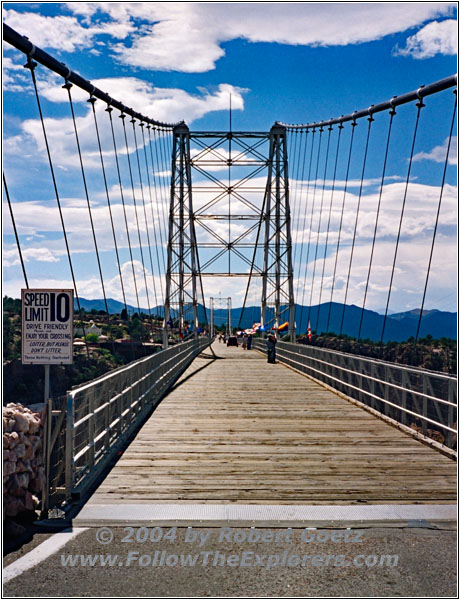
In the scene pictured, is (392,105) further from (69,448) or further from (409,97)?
(69,448)

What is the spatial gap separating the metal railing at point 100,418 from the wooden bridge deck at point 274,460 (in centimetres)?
26

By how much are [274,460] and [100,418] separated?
250cm

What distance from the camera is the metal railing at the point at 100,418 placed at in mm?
8336

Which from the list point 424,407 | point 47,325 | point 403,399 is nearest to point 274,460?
point 424,407

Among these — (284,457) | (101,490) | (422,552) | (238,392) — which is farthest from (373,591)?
(238,392)

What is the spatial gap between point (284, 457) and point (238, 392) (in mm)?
10011

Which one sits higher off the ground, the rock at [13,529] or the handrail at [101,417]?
the handrail at [101,417]

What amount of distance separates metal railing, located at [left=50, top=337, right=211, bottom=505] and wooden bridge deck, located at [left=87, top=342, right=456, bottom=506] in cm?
26

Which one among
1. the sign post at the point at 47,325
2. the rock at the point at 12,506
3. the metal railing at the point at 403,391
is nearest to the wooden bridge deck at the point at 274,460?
the metal railing at the point at 403,391

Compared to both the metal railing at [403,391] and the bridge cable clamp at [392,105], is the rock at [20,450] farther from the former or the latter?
the bridge cable clamp at [392,105]

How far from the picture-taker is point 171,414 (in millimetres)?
15656

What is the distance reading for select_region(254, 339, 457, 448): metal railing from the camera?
36.9 ft

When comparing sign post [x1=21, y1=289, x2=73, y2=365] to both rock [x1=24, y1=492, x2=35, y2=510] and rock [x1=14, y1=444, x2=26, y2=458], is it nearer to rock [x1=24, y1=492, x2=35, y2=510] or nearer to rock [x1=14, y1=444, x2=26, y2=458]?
rock [x1=14, y1=444, x2=26, y2=458]

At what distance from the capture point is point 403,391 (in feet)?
45.2
